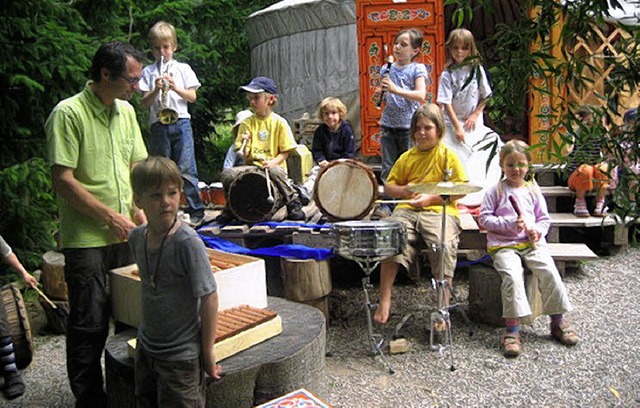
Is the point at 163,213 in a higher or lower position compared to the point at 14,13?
lower

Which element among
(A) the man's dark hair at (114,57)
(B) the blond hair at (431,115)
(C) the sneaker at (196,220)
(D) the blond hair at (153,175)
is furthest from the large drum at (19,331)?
(B) the blond hair at (431,115)

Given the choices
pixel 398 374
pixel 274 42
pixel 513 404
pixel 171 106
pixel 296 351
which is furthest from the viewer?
pixel 274 42

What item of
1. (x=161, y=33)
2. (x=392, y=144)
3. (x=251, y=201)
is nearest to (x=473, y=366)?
(x=251, y=201)

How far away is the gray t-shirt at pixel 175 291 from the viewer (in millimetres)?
2467

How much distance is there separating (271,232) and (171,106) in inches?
56.5

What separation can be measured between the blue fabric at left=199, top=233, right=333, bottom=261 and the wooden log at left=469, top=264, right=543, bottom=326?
1097 mm

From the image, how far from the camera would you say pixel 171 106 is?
19.0 feet

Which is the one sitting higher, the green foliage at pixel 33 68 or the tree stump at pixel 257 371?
the green foliage at pixel 33 68

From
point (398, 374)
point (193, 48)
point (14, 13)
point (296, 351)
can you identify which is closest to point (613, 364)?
point (398, 374)

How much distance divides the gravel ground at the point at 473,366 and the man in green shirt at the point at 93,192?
82cm

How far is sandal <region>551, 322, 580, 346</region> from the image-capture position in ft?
15.0

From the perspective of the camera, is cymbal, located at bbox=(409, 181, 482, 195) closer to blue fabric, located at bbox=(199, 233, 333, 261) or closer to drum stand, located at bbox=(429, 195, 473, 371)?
drum stand, located at bbox=(429, 195, 473, 371)

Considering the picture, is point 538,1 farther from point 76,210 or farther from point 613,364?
point 613,364

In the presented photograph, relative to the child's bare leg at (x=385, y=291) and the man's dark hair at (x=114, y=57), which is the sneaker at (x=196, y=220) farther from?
the man's dark hair at (x=114, y=57)
